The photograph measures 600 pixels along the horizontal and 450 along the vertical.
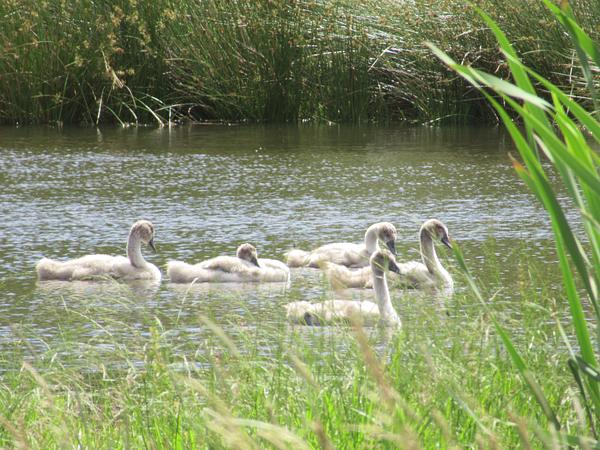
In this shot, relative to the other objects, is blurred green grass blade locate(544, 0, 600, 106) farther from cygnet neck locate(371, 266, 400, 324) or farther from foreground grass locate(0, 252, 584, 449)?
cygnet neck locate(371, 266, 400, 324)

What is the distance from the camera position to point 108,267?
23.1 feet

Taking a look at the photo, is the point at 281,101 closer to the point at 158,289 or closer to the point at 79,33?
the point at 79,33

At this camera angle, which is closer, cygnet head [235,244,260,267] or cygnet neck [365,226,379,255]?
cygnet head [235,244,260,267]

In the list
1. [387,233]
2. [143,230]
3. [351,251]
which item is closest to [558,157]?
[387,233]

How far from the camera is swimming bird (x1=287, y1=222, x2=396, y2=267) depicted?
714 centimetres

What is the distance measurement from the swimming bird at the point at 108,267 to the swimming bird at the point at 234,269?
23cm

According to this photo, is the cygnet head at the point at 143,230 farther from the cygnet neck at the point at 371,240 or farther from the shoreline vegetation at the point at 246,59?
the shoreline vegetation at the point at 246,59

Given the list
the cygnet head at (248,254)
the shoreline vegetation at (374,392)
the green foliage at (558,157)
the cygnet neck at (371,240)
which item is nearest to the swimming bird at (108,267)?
the cygnet head at (248,254)

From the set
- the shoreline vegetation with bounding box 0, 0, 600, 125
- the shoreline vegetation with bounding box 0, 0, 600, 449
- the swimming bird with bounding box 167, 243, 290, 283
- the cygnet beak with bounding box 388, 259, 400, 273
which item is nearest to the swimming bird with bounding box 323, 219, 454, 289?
the cygnet beak with bounding box 388, 259, 400, 273

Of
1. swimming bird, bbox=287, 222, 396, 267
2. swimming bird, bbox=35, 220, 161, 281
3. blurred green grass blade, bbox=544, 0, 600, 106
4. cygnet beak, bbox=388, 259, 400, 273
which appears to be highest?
blurred green grass blade, bbox=544, 0, 600, 106

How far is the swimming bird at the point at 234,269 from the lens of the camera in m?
6.79

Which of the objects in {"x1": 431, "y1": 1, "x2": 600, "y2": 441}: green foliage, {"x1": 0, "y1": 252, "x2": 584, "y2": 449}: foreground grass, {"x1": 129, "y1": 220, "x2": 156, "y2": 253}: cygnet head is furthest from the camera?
{"x1": 129, "y1": 220, "x2": 156, "y2": 253}: cygnet head

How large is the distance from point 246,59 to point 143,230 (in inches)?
317

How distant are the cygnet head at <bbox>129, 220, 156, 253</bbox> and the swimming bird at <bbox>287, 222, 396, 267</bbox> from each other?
0.86 metres
